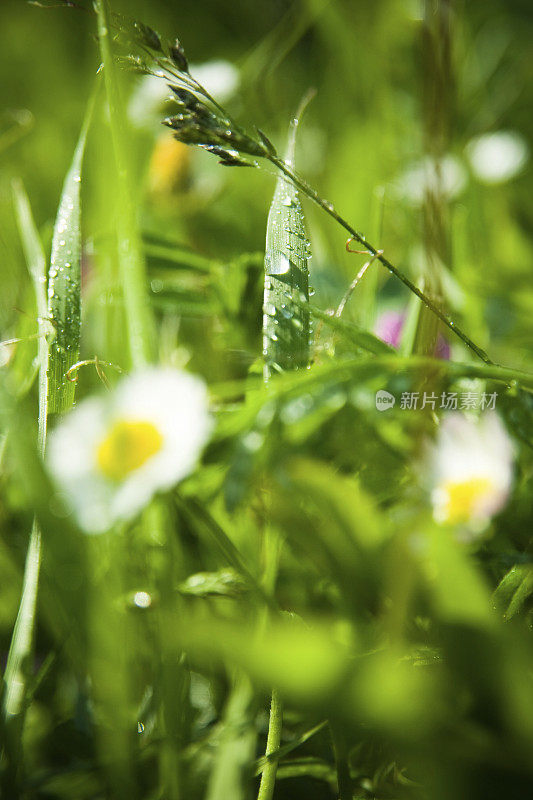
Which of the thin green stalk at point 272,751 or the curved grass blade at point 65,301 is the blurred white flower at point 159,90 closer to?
the curved grass blade at point 65,301

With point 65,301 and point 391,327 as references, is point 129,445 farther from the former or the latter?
point 391,327

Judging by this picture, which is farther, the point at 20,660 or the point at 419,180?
the point at 419,180

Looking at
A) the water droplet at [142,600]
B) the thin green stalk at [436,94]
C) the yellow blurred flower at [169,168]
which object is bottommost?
the water droplet at [142,600]

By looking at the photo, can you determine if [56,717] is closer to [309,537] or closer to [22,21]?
[309,537]

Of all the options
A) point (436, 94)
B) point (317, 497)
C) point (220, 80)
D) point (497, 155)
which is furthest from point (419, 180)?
point (317, 497)

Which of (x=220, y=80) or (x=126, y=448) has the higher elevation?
(x=220, y=80)

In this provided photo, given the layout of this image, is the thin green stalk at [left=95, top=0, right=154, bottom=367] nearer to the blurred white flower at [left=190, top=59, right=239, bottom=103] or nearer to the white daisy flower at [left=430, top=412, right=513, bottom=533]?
the white daisy flower at [left=430, top=412, right=513, bottom=533]

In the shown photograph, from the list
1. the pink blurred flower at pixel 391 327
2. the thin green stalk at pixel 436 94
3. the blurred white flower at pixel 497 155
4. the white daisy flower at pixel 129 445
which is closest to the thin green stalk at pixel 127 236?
the white daisy flower at pixel 129 445
